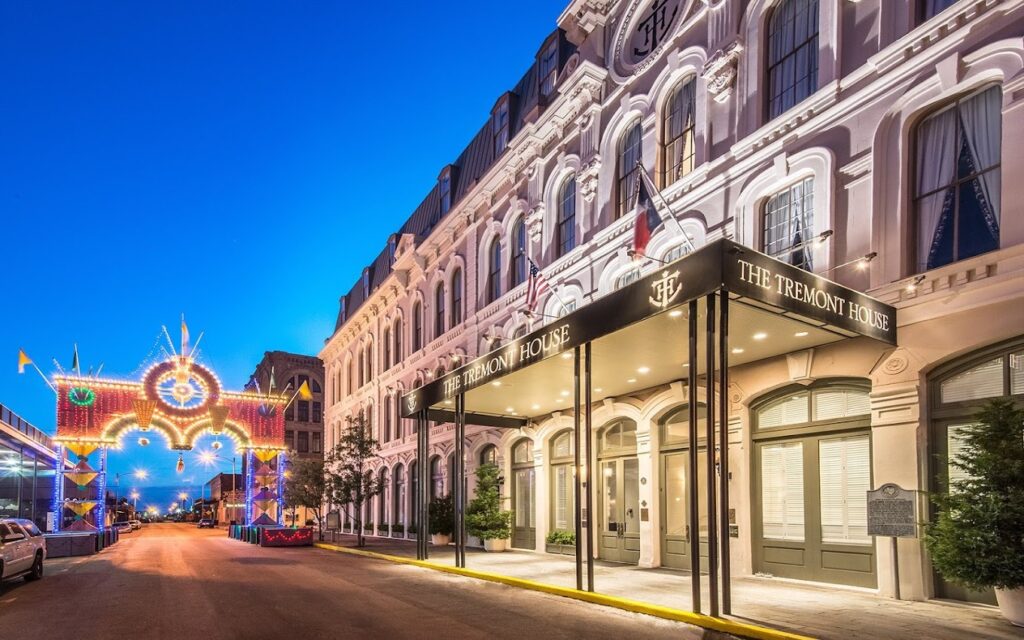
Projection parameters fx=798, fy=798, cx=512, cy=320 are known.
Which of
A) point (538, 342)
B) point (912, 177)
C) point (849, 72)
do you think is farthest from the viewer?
point (538, 342)

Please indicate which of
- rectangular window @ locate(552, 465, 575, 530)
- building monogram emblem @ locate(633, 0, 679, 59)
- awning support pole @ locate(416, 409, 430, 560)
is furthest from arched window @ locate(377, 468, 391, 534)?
building monogram emblem @ locate(633, 0, 679, 59)

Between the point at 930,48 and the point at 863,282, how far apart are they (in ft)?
12.7

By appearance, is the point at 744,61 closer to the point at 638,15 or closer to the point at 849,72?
the point at 849,72

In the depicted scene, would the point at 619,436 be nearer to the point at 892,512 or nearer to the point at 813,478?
the point at 813,478

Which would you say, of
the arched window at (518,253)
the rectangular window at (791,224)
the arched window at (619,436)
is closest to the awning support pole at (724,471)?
the rectangular window at (791,224)

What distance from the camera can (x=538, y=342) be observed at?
15984mm

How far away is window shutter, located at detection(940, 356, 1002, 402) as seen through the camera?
38.0 ft

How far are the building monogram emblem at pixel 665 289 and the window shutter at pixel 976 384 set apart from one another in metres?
4.51

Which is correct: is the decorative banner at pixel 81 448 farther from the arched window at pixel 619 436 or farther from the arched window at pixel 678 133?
the arched window at pixel 678 133

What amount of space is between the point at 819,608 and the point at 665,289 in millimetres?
5088

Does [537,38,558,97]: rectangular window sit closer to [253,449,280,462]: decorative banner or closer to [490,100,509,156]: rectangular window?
[490,100,509,156]: rectangular window

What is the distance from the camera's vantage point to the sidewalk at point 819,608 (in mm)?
9664

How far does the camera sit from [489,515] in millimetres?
24109

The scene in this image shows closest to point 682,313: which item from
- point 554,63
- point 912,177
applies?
point 912,177
